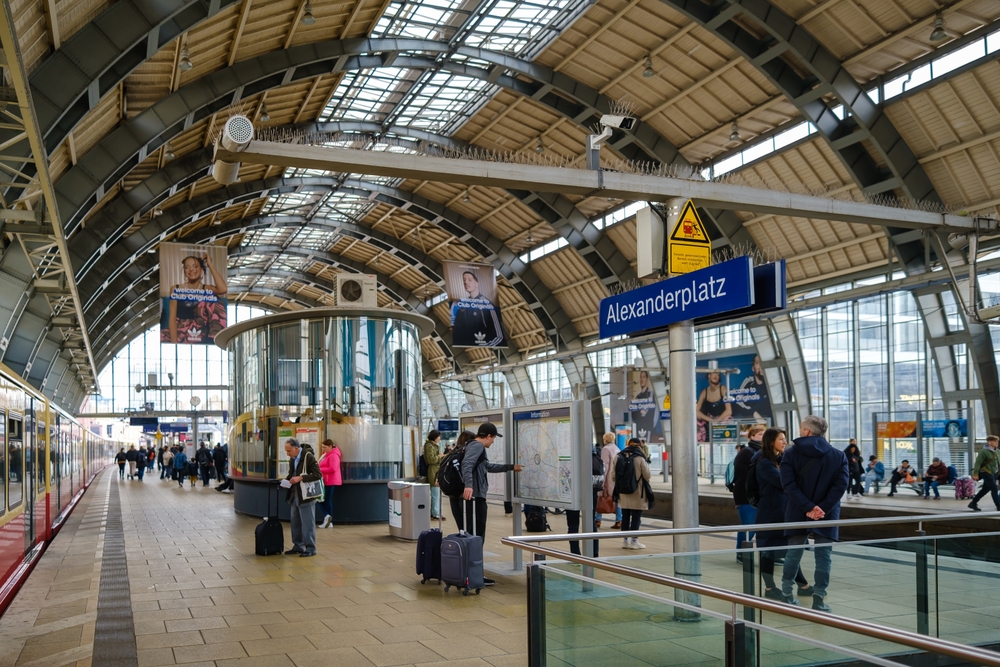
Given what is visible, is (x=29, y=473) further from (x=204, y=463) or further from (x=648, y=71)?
(x=204, y=463)

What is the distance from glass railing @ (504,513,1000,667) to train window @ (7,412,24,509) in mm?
6448

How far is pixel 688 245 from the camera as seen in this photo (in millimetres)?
8375

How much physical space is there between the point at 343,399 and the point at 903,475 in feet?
44.8

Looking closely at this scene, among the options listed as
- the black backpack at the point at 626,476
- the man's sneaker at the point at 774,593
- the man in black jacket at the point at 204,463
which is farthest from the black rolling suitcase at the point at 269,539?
the man in black jacket at the point at 204,463

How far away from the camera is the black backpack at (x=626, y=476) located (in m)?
12.8

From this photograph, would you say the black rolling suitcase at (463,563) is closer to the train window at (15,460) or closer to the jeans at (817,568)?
the jeans at (817,568)

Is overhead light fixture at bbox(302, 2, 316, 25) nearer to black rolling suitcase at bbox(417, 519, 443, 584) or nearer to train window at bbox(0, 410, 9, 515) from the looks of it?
train window at bbox(0, 410, 9, 515)

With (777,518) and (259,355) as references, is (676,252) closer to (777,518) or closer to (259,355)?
(777,518)

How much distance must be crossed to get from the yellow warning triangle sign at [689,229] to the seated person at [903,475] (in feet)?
51.7

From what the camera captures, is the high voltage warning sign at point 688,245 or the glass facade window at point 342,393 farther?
the glass facade window at point 342,393

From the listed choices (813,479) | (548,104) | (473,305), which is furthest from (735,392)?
(813,479)

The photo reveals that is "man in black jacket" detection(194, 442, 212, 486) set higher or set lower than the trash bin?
lower

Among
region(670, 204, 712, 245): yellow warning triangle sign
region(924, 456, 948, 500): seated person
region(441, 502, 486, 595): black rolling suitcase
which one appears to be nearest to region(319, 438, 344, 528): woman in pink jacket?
region(441, 502, 486, 595): black rolling suitcase

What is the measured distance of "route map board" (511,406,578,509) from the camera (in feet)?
30.5
